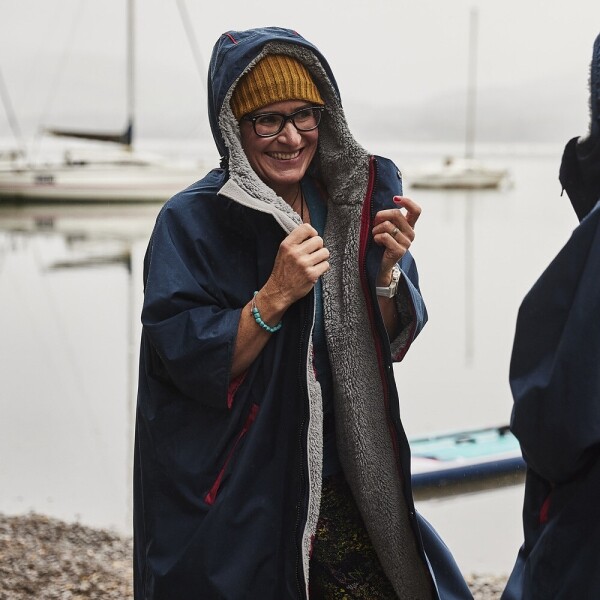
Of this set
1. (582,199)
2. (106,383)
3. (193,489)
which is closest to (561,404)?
(582,199)

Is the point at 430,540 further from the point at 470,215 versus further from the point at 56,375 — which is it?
the point at 470,215

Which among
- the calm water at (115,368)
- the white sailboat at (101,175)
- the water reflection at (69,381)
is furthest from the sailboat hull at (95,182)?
the water reflection at (69,381)

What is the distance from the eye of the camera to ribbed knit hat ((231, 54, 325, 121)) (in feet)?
6.32

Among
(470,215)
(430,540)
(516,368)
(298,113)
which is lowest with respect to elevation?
(470,215)

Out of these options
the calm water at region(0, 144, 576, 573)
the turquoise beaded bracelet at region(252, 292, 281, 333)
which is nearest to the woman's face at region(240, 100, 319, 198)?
the turquoise beaded bracelet at region(252, 292, 281, 333)

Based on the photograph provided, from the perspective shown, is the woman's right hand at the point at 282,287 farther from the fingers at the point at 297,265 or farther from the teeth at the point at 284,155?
the teeth at the point at 284,155

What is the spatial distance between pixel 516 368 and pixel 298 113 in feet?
2.63

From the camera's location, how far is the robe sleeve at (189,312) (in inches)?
71.6

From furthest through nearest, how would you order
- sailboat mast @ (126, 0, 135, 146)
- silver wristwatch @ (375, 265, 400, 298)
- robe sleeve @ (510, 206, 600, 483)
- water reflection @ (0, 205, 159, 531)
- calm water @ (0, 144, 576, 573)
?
sailboat mast @ (126, 0, 135, 146), water reflection @ (0, 205, 159, 531), calm water @ (0, 144, 576, 573), silver wristwatch @ (375, 265, 400, 298), robe sleeve @ (510, 206, 600, 483)

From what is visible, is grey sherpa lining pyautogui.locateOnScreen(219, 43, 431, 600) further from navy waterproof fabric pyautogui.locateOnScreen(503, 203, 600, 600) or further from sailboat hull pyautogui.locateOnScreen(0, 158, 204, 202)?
sailboat hull pyautogui.locateOnScreen(0, 158, 204, 202)

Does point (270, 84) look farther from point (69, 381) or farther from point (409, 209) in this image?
point (69, 381)

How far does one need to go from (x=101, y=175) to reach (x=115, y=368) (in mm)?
23217

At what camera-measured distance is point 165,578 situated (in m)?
1.90

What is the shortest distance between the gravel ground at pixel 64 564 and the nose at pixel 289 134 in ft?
6.47
